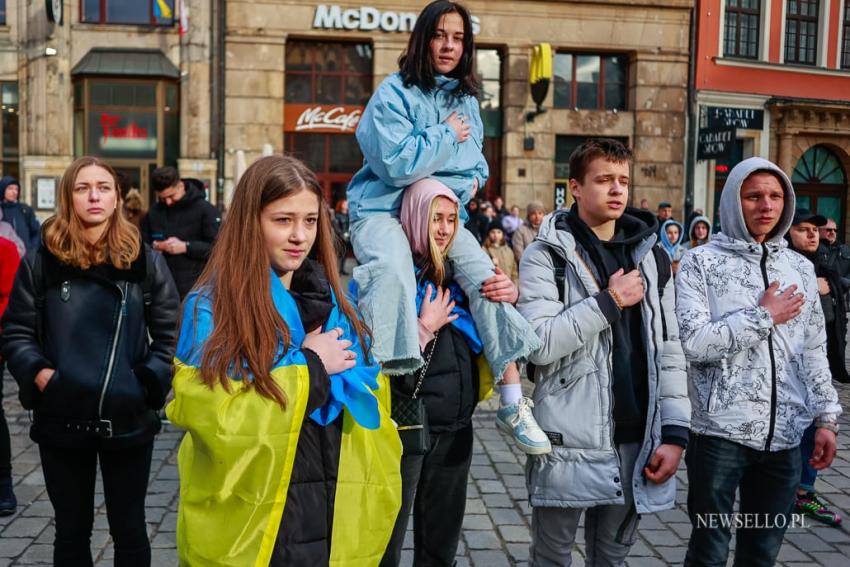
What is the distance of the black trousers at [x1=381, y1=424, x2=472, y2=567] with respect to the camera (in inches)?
128

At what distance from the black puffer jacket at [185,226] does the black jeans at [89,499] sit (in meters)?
3.75

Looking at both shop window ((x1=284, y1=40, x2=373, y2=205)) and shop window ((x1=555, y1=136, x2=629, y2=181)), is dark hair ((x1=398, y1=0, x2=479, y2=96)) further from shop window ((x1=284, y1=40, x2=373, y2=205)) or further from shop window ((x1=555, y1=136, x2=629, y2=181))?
shop window ((x1=555, y1=136, x2=629, y2=181))

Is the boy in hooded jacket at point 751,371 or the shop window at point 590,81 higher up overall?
the shop window at point 590,81

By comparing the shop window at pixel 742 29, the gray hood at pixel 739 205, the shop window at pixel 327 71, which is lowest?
the gray hood at pixel 739 205

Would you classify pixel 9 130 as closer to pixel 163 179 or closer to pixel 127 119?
pixel 127 119

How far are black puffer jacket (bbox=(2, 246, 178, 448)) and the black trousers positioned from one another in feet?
3.78

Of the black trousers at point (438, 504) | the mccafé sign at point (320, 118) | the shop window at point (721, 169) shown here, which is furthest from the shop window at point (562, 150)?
the black trousers at point (438, 504)

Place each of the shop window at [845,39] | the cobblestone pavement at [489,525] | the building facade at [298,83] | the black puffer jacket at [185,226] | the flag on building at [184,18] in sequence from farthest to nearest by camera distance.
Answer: the shop window at [845,39] → the building facade at [298,83] → the flag on building at [184,18] → the black puffer jacket at [185,226] → the cobblestone pavement at [489,525]

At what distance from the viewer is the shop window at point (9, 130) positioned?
69.7 ft

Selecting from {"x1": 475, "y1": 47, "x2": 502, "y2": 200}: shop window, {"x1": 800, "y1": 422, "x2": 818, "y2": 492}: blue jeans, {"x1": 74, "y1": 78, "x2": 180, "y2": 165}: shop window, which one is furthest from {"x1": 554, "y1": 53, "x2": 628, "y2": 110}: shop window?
{"x1": 800, "y1": 422, "x2": 818, "y2": 492}: blue jeans

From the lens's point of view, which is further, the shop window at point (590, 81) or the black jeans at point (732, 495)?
the shop window at point (590, 81)

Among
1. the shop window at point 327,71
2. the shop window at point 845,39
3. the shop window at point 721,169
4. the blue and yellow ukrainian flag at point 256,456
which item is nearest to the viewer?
the blue and yellow ukrainian flag at point 256,456

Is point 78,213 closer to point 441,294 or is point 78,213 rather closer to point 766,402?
point 441,294

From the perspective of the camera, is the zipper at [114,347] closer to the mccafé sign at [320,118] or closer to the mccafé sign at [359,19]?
the mccafé sign at [320,118]
